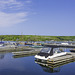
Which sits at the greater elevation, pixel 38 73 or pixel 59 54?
pixel 59 54

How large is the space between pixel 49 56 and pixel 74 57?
1064 cm

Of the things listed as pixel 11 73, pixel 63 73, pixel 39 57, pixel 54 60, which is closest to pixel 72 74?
pixel 63 73

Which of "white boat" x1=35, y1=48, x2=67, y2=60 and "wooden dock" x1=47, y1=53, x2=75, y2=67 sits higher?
"white boat" x1=35, y1=48, x2=67, y2=60

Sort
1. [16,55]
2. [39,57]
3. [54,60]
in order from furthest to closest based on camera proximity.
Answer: [16,55] < [39,57] < [54,60]

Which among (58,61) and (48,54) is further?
(48,54)

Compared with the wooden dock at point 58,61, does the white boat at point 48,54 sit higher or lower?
higher

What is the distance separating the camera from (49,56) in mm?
28656

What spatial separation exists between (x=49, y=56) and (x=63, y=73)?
6.71 m

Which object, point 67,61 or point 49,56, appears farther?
point 67,61

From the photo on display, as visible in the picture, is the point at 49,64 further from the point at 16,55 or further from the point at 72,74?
the point at 16,55

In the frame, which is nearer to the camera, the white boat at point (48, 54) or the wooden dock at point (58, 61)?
the wooden dock at point (58, 61)

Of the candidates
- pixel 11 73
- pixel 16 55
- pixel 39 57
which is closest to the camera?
pixel 11 73

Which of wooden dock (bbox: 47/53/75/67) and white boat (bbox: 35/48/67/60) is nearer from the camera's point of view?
wooden dock (bbox: 47/53/75/67)

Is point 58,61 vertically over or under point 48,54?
under
